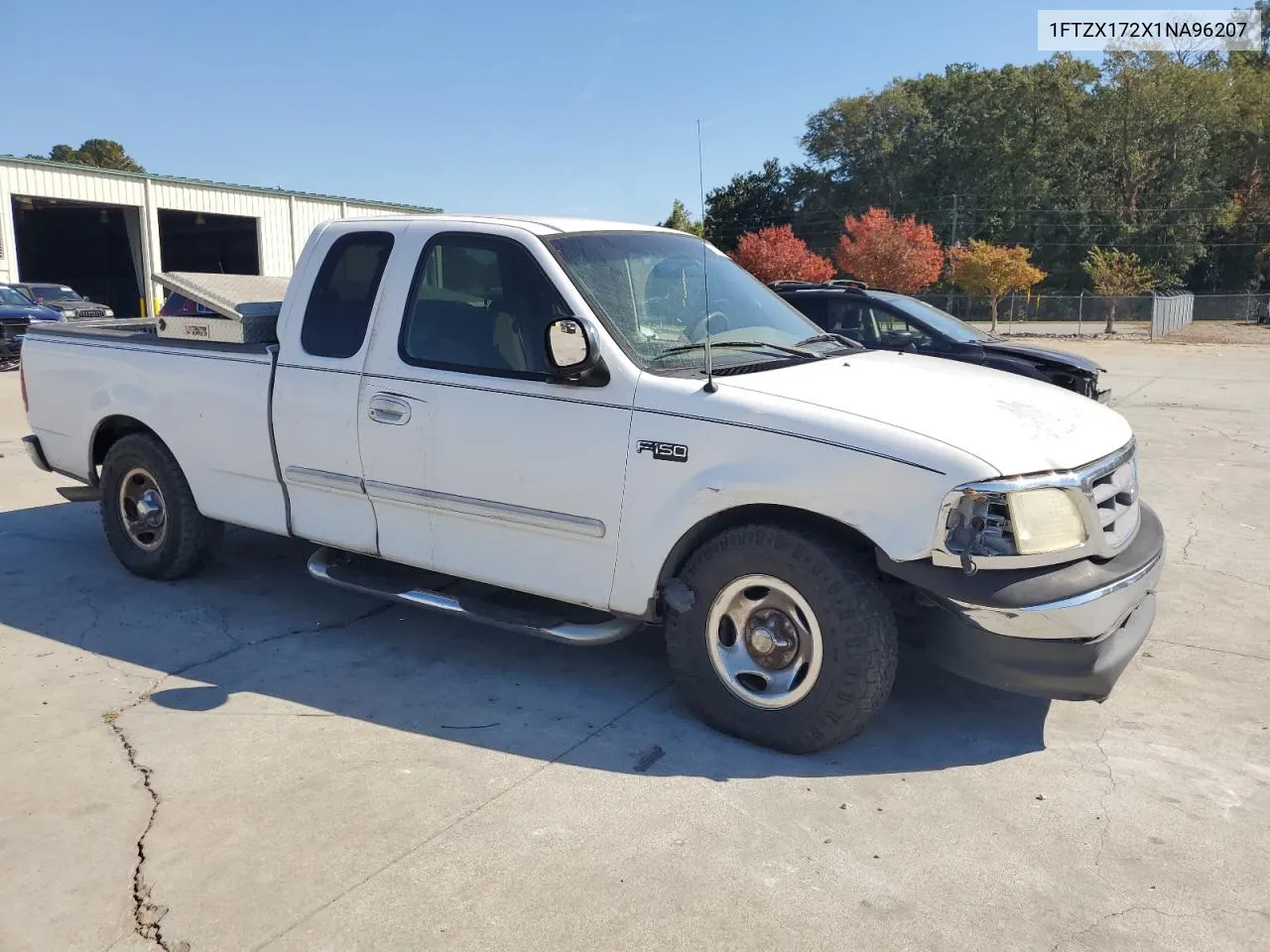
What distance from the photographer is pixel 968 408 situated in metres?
3.88

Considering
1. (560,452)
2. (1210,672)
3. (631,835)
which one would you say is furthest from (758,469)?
(1210,672)

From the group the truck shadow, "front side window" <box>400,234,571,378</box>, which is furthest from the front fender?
"front side window" <box>400,234,571,378</box>

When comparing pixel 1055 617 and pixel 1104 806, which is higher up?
pixel 1055 617

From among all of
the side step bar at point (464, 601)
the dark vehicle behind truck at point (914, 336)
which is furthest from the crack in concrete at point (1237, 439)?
the side step bar at point (464, 601)

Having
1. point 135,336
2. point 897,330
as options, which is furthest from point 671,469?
point 897,330

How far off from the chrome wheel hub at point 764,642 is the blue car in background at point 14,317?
19834 millimetres

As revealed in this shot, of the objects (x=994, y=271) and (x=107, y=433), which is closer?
(x=107, y=433)

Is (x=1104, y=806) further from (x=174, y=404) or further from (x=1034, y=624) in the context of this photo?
(x=174, y=404)

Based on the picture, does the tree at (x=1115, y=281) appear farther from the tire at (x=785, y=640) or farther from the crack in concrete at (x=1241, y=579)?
the tire at (x=785, y=640)

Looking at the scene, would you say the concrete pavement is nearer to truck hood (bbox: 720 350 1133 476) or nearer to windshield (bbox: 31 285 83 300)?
truck hood (bbox: 720 350 1133 476)

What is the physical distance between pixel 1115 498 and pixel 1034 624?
875 millimetres

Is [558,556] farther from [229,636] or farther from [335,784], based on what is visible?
[229,636]

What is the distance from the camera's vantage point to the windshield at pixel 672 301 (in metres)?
4.25

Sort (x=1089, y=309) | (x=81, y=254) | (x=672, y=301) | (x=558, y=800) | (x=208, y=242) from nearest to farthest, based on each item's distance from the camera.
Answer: (x=558, y=800), (x=672, y=301), (x=208, y=242), (x=81, y=254), (x=1089, y=309)
